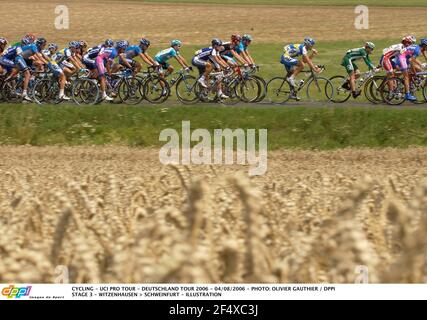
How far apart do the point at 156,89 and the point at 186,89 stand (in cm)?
80

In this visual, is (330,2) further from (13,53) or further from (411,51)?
(13,53)

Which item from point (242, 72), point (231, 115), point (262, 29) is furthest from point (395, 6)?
point (231, 115)

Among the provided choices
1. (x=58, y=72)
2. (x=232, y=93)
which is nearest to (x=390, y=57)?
(x=232, y=93)

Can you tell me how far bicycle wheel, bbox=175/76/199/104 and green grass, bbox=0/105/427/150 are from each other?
12.5 ft

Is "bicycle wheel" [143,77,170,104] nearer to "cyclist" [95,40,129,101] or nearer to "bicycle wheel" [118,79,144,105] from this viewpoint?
"bicycle wheel" [118,79,144,105]

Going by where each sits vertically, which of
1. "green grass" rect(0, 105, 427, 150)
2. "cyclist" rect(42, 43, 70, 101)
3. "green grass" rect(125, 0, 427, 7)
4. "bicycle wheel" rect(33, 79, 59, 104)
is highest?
"green grass" rect(125, 0, 427, 7)

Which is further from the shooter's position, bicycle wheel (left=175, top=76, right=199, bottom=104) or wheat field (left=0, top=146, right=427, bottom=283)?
bicycle wheel (left=175, top=76, right=199, bottom=104)

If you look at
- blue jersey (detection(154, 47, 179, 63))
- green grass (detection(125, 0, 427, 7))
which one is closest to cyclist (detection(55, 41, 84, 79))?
blue jersey (detection(154, 47, 179, 63))

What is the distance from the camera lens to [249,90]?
20703mm

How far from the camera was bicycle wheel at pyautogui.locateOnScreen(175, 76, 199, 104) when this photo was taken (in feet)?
67.8

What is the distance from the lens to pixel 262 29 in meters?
44.2

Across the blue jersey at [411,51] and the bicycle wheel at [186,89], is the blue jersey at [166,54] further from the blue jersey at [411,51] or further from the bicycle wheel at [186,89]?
the blue jersey at [411,51]

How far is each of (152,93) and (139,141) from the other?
5011 millimetres
